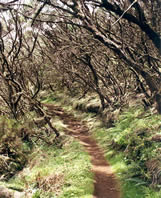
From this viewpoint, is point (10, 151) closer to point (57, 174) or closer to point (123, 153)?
point (57, 174)

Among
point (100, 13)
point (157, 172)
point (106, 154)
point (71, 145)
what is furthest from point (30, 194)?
point (100, 13)

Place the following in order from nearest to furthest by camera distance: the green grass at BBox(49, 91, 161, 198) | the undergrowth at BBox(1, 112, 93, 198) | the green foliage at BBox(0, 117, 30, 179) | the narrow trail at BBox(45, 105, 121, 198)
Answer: the green grass at BBox(49, 91, 161, 198), the undergrowth at BBox(1, 112, 93, 198), the narrow trail at BBox(45, 105, 121, 198), the green foliage at BBox(0, 117, 30, 179)

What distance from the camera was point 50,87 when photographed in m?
31.2

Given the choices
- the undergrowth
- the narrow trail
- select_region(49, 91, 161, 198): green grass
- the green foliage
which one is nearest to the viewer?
select_region(49, 91, 161, 198): green grass

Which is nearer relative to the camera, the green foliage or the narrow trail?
the narrow trail

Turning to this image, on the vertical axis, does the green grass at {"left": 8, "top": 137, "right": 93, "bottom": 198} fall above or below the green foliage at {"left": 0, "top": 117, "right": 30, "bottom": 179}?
below

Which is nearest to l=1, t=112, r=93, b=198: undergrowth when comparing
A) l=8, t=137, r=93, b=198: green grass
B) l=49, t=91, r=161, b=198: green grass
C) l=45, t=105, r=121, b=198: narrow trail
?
l=8, t=137, r=93, b=198: green grass

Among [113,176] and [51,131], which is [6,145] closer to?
[51,131]

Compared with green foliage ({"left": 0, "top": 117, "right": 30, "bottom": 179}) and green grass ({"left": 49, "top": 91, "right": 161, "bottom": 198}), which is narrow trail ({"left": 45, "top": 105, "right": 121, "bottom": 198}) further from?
green foliage ({"left": 0, "top": 117, "right": 30, "bottom": 179})

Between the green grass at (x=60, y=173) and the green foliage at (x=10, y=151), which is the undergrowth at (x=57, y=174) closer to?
the green grass at (x=60, y=173)

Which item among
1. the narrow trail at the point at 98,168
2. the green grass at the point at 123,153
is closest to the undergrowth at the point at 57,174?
the narrow trail at the point at 98,168

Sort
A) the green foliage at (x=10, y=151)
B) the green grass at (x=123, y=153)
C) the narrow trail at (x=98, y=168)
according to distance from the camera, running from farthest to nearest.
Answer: the green foliage at (x=10, y=151), the narrow trail at (x=98, y=168), the green grass at (x=123, y=153)

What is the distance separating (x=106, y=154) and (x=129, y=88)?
7924mm

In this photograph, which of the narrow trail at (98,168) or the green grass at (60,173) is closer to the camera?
the green grass at (60,173)
